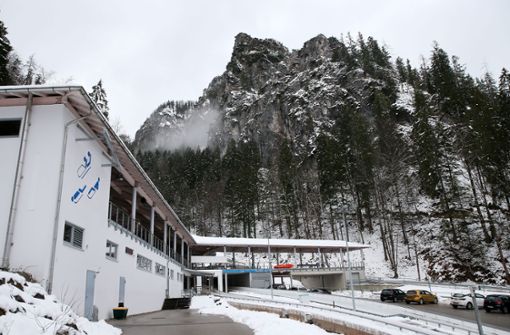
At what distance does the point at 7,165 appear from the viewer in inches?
512

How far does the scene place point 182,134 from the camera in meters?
144

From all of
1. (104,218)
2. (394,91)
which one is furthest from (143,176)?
(394,91)

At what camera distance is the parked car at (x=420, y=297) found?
29.1m

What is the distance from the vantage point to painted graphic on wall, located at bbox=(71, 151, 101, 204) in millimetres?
14281

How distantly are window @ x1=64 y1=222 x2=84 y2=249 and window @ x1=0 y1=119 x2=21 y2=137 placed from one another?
3973mm

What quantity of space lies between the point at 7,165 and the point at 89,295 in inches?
243

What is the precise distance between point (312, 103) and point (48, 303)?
82199 mm

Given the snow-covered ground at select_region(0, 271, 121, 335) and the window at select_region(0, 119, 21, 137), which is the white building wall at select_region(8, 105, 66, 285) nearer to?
the window at select_region(0, 119, 21, 137)

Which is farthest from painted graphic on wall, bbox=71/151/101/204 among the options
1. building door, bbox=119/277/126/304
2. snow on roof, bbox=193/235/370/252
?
snow on roof, bbox=193/235/370/252

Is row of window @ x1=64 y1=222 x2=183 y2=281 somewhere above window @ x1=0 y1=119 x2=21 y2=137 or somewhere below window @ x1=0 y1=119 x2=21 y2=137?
below

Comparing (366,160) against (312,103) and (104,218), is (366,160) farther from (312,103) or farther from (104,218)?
(104,218)

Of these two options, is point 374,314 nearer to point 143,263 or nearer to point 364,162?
point 143,263

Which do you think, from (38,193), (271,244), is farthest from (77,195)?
(271,244)

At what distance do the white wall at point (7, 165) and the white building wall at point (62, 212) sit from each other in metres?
0.04
